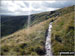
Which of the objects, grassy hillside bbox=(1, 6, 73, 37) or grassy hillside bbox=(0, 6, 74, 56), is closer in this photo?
grassy hillside bbox=(0, 6, 74, 56)

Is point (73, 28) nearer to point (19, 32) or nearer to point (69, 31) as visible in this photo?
point (69, 31)

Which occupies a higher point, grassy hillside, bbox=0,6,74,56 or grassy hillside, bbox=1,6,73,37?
grassy hillside, bbox=1,6,73,37

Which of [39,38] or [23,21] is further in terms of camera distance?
[23,21]

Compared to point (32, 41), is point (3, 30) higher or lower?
higher

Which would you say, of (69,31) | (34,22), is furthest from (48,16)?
(69,31)

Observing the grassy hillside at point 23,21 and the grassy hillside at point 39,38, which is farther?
the grassy hillside at point 23,21

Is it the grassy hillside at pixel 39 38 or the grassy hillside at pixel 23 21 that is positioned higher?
the grassy hillside at pixel 23 21

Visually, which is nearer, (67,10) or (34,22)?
(34,22)

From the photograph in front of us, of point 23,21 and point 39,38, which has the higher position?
point 23,21
